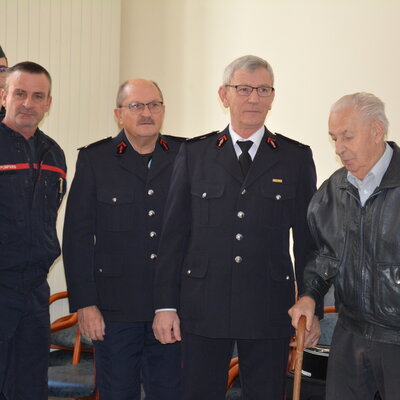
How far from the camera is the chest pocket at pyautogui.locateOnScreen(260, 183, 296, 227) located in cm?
289

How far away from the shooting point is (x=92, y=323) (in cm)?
320

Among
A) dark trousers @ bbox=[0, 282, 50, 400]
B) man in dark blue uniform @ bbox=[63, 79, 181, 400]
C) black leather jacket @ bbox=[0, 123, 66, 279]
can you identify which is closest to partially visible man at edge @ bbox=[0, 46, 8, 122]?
black leather jacket @ bbox=[0, 123, 66, 279]

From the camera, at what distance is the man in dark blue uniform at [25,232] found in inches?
125

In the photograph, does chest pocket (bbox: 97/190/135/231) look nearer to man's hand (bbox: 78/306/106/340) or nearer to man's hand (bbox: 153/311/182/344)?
man's hand (bbox: 78/306/106/340)

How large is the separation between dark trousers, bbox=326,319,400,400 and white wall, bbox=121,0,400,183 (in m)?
2.05

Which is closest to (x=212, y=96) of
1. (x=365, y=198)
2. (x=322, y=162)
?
(x=322, y=162)

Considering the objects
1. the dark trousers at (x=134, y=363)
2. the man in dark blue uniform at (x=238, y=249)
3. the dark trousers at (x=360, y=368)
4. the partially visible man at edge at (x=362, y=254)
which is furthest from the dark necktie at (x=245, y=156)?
the dark trousers at (x=134, y=363)

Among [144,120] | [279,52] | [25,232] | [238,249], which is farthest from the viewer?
[279,52]

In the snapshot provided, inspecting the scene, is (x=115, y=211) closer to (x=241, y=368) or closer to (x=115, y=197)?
(x=115, y=197)

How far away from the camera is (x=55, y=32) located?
5285mm

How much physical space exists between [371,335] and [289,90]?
265 cm

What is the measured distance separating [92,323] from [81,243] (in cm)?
34

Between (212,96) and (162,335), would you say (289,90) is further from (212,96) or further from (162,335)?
(162,335)

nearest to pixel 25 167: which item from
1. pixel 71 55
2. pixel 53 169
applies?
pixel 53 169
